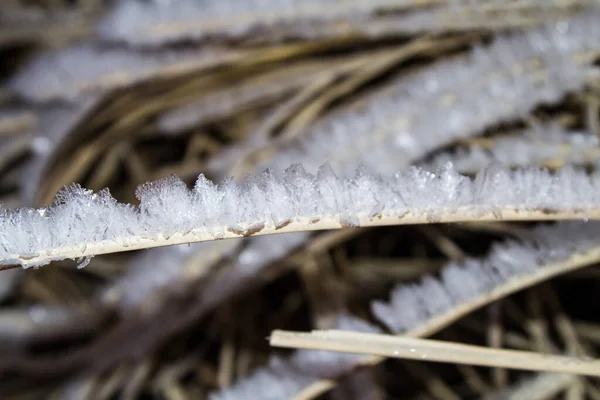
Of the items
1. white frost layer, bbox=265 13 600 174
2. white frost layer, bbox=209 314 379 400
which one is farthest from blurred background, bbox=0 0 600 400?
white frost layer, bbox=209 314 379 400

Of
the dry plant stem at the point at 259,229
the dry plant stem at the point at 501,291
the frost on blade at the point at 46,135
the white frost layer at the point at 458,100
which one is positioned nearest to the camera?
the dry plant stem at the point at 259,229

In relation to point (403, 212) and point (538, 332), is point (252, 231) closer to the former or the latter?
point (403, 212)

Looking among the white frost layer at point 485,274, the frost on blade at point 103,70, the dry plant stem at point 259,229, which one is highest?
the frost on blade at point 103,70

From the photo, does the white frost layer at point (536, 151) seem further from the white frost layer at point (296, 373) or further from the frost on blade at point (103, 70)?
the frost on blade at point (103, 70)

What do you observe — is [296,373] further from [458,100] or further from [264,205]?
[458,100]

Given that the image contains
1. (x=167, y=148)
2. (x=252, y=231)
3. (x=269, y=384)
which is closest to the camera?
(x=252, y=231)

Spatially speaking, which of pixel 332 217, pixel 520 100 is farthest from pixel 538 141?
pixel 332 217

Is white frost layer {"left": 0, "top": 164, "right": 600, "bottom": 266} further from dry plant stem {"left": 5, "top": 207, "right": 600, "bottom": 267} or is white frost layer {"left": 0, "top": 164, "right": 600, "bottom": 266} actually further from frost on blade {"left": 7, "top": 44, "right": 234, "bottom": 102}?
frost on blade {"left": 7, "top": 44, "right": 234, "bottom": 102}

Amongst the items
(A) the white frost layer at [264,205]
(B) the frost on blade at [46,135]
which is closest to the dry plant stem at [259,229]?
(A) the white frost layer at [264,205]
